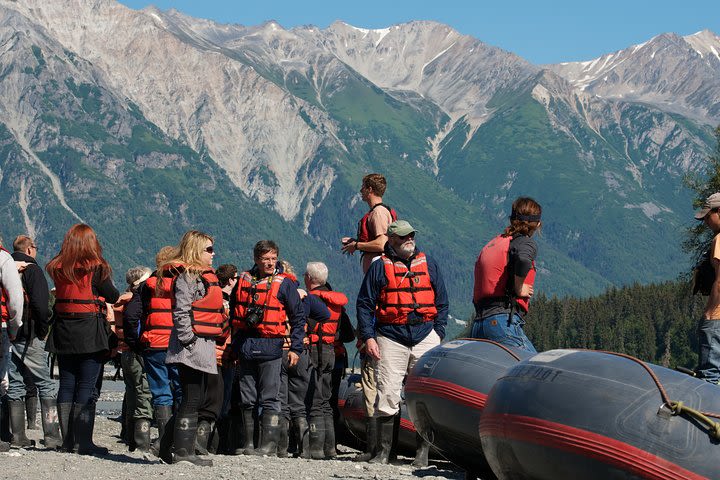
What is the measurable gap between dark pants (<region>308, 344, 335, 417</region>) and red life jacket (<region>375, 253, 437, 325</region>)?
116 inches

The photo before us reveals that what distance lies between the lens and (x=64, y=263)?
1606cm

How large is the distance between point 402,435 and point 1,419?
5369 millimetres

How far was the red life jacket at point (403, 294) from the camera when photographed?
16.1m

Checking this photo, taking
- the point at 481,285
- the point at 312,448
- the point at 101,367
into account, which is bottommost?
the point at 312,448

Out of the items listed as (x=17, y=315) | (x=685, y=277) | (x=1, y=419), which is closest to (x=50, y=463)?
(x=17, y=315)

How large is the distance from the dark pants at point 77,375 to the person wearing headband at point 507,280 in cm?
474

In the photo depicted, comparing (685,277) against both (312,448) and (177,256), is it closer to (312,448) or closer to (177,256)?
(312,448)

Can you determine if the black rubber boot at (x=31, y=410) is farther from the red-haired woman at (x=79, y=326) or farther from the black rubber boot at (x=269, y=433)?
the black rubber boot at (x=269, y=433)

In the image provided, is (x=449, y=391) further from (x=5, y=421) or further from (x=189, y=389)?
(x=5, y=421)

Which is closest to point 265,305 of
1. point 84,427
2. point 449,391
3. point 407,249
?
point 407,249

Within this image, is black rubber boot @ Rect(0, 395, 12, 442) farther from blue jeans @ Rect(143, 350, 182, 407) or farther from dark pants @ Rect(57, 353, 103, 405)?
blue jeans @ Rect(143, 350, 182, 407)

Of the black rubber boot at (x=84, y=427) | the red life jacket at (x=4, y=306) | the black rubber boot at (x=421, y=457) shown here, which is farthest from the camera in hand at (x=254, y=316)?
the red life jacket at (x=4, y=306)

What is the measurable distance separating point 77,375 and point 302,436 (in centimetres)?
368

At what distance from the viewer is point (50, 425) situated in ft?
58.8
